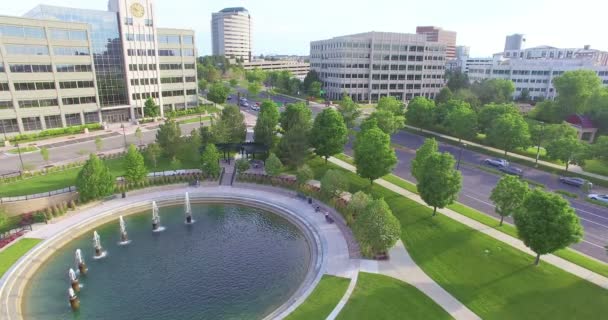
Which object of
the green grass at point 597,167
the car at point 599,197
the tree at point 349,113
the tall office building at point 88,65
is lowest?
the car at point 599,197

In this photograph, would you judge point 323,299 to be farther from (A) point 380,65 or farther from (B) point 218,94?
(A) point 380,65

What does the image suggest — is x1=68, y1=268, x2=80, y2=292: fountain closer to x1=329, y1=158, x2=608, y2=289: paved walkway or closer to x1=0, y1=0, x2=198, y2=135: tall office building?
x1=329, y1=158, x2=608, y2=289: paved walkway

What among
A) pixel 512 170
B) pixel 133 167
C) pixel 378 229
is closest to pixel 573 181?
pixel 512 170

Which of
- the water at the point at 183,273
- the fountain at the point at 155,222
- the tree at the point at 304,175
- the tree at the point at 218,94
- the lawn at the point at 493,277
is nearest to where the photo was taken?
the lawn at the point at 493,277

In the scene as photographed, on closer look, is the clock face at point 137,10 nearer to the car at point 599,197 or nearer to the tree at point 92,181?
the tree at point 92,181

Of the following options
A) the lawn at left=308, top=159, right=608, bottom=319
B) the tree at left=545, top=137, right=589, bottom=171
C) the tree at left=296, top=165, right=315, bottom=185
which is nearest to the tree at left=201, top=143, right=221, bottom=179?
the tree at left=296, top=165, right=315, bottom=185

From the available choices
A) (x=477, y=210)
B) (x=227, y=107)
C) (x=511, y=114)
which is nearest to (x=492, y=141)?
(x=511, y=114)

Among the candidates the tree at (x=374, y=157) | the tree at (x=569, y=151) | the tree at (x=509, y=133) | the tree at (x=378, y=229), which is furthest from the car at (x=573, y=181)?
the tree at (x=378, y=229)
